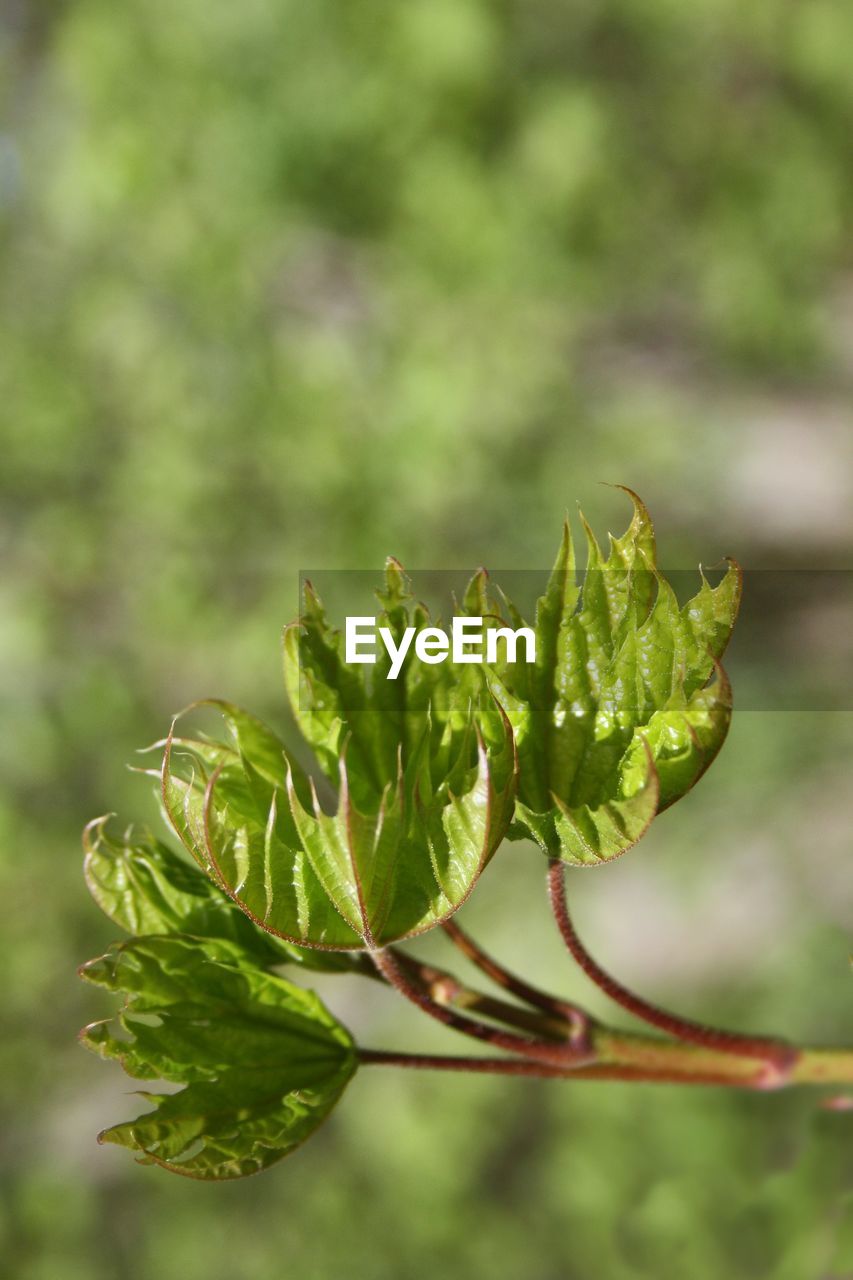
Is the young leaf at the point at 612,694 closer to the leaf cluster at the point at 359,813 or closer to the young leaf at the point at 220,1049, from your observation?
the leaf cluster at the point at 359,813

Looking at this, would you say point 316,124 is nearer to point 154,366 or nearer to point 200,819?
point 154,366

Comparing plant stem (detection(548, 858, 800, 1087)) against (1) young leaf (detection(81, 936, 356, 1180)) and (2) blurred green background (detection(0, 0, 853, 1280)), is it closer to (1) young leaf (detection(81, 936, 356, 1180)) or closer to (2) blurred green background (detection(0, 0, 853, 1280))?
(1) young leaf (detection(81, 936, 356, 1180))

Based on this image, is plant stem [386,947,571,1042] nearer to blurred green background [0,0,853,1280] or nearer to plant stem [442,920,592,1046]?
plant stem [442,920,592,1046]

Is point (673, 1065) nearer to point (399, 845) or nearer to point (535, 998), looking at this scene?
point (535, 998)

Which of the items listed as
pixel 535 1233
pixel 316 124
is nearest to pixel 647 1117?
pixel 535 1233

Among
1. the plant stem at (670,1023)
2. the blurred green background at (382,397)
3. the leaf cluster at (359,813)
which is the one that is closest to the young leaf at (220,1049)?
the leaf cluster at (359,813)

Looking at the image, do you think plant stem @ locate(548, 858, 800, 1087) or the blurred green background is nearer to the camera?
plant stem @ locate(548, 858, 800, 1087)

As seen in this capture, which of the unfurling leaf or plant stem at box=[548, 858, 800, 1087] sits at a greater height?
the unfurling leaf

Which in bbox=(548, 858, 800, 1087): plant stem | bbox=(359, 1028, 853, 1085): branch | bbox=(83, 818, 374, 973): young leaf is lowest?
bbox=(359, 1028, 853, 1085): branch

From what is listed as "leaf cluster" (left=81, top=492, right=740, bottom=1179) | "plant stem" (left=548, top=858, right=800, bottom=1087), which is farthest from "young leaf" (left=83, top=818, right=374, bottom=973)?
"plant stem" (left=548, top=858, right=800, bottom=1087)
